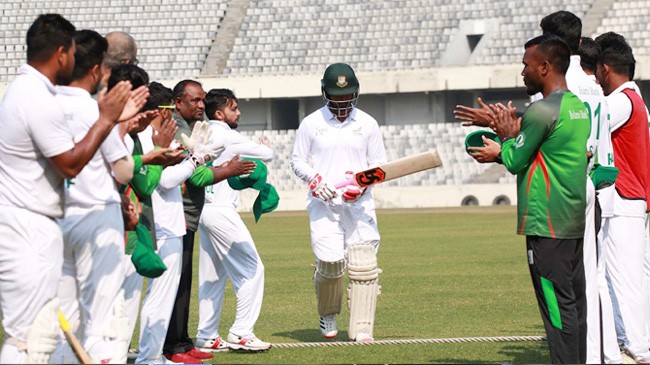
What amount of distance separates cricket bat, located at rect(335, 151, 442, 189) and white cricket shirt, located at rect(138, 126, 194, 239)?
2069 millimetres

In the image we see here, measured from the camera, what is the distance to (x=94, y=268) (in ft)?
22.7

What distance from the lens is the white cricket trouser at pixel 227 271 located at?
397 inches

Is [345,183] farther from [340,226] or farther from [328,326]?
[328,326]

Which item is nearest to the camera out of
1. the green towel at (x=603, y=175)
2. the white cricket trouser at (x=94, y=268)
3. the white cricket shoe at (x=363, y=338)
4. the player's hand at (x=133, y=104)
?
the player's hand at (x=133, y=104)

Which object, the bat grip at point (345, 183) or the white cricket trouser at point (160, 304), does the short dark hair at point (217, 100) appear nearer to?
the bat grip at point (345, 183)

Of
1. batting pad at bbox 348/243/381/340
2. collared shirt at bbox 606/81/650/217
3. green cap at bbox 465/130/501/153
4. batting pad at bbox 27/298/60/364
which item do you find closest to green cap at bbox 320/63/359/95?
batting pad at bbox 348/243/381/340

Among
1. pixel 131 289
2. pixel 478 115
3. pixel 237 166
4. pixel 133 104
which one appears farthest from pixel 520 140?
pixel 131 289

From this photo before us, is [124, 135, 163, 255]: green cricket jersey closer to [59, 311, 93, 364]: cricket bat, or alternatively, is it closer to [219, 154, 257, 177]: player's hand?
[59, 311, 93, 364]: cricket bat

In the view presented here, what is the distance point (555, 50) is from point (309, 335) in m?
4.44

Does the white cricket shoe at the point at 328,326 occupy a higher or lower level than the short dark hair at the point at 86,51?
lower

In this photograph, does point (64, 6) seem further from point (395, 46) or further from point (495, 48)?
point (495, 48)

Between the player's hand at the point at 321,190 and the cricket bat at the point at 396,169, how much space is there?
0.53 ft

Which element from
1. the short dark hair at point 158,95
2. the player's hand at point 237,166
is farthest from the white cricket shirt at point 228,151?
the short dark hair at point 158,95

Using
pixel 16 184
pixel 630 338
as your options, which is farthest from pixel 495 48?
pixel 16 184
